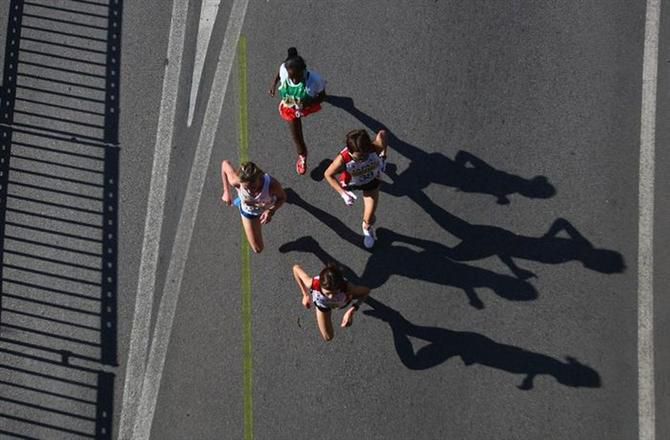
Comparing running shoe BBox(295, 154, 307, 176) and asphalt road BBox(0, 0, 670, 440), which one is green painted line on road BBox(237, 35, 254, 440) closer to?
asphalt road BBox(0, 0, 670, 440)

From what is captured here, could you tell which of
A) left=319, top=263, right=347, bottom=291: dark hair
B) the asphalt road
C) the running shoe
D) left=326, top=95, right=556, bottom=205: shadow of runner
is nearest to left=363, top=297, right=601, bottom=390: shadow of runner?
the asphalt road

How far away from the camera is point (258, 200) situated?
7.86 meters

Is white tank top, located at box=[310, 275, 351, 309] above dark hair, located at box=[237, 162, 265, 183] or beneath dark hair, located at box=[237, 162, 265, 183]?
beneath

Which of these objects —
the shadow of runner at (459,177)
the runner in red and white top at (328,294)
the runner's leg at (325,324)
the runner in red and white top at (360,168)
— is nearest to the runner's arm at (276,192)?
the runner in red and white top at (360,168)

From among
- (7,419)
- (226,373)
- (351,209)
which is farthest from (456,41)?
(7,419)

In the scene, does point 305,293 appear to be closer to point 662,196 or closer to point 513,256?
point 513,256

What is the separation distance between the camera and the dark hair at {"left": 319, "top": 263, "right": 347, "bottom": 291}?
23.5 feet

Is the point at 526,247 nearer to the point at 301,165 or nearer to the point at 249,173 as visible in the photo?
the point at 301,165

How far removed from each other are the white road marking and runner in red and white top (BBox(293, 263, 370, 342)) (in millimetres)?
2983

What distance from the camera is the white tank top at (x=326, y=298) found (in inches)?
296

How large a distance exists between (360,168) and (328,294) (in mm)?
1547

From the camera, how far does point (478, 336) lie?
28.1 feet

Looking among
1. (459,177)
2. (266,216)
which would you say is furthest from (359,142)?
(459,177)

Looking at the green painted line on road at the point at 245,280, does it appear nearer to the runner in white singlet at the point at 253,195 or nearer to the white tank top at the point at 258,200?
the runner in white singlet at the point at 253,195
